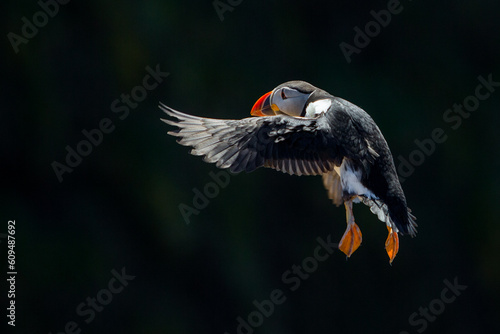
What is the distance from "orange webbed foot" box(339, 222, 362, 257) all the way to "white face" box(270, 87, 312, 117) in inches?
28.2

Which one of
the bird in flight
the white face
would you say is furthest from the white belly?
the white face

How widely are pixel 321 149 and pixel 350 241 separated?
0.50m

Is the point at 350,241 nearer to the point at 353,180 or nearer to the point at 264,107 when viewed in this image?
the point at 353,180

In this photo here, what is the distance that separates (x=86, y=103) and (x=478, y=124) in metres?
3.63

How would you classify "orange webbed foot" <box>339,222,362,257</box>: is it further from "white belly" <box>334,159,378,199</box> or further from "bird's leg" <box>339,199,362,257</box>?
"white belly" <box>334,159,378,199</box>

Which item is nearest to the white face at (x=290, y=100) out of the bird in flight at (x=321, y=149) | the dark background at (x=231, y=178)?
the bird in flight at (x=321, y=149)

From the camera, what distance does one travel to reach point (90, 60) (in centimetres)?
638

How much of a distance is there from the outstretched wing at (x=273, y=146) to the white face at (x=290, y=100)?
49 cm

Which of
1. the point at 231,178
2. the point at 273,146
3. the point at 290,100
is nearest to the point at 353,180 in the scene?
the point at 273,146

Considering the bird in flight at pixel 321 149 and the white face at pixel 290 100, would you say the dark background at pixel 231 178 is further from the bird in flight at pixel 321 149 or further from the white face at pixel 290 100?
the bird in flight at pixel 321 149

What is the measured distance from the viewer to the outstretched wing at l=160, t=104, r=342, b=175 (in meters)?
3.37

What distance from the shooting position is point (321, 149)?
3404 millimetres

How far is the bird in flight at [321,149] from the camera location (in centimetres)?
338

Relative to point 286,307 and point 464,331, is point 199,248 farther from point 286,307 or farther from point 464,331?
point 464,331
